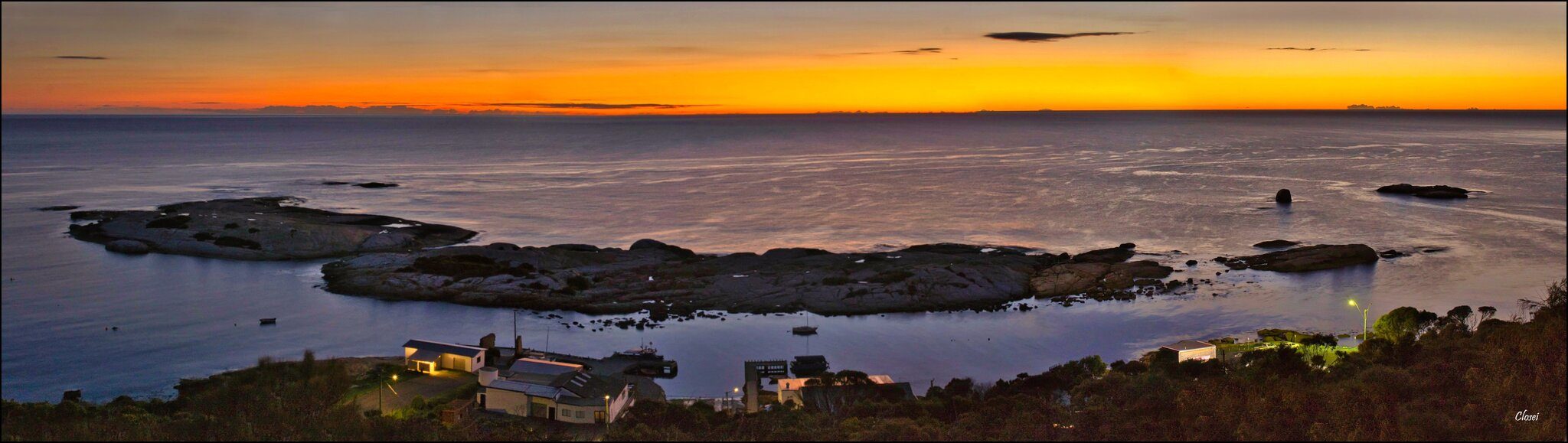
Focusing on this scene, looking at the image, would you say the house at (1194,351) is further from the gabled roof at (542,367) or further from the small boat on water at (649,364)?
the gabled roof at (542,367)

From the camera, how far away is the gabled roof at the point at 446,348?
23.3 meters

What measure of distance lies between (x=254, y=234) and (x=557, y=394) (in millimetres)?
27996

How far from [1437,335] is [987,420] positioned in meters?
13.5

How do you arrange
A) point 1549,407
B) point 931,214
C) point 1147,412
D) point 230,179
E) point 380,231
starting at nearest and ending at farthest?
point 1549,407 < point 1147,412 < point 380,231 < point 931,214 < point 230,179

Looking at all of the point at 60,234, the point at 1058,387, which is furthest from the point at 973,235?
the point at 60,234

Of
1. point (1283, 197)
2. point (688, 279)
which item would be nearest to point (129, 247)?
point (688, 279)

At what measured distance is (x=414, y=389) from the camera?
2170 centimetres

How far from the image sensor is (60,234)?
43531 millimetres

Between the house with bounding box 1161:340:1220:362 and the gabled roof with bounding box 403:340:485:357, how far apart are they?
16.4 meters

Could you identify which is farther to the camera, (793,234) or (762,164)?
(762,164)

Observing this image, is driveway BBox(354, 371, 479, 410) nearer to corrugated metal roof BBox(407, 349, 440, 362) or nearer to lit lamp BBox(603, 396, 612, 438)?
corrugated metal roof BBox(407, 349, 440, 362)

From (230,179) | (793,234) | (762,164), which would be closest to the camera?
(793,234)

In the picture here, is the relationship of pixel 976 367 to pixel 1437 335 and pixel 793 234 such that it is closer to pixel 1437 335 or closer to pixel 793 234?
pixel 1437 335

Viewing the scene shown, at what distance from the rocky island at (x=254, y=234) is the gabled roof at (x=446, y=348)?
16.8m
